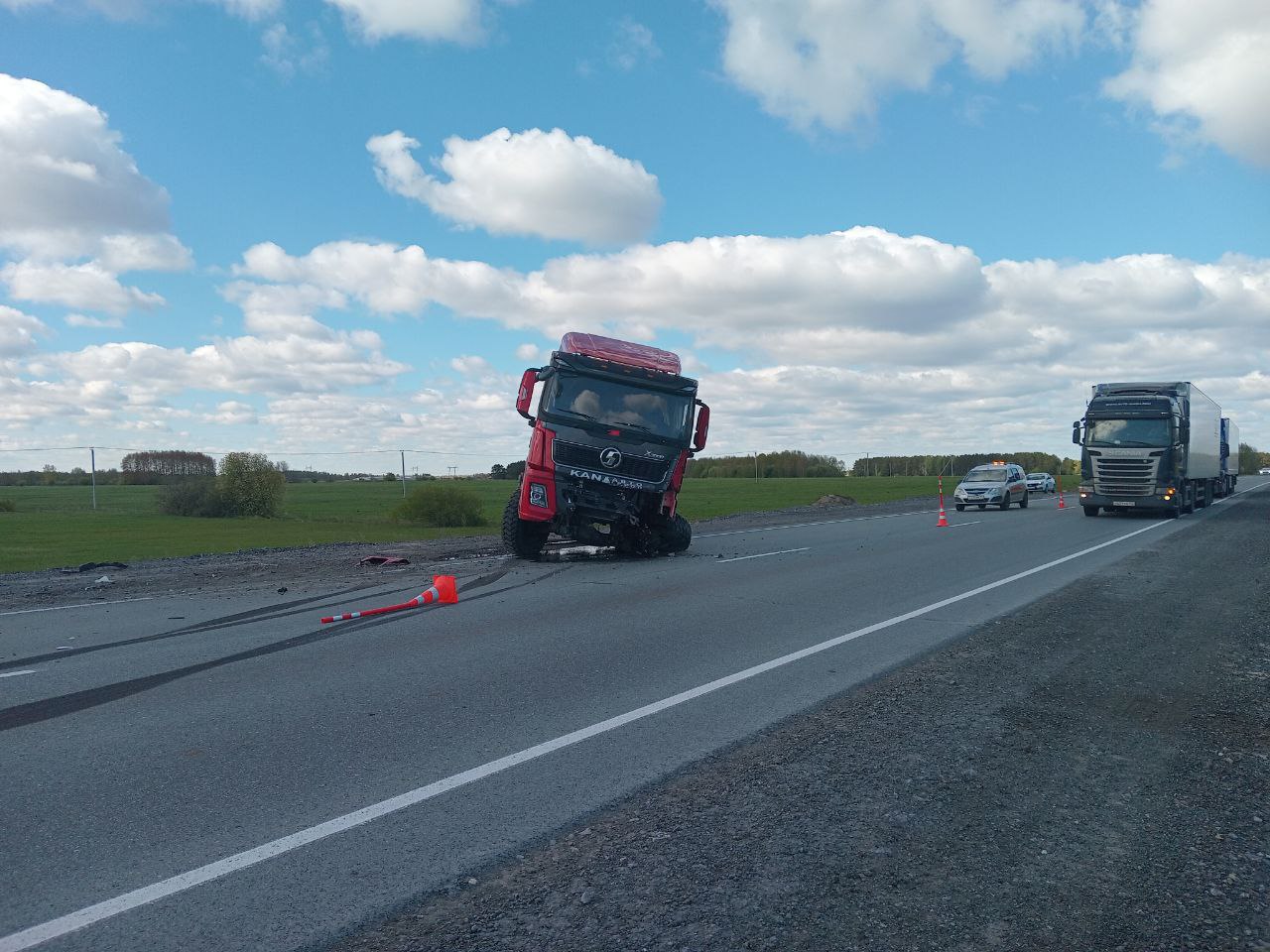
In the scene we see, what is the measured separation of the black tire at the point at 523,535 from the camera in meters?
16.2

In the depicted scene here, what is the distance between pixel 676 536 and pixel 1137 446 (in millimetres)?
17909

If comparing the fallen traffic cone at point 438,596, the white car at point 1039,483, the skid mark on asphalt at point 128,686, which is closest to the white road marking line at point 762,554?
the fallen traffic cone at point 438,596

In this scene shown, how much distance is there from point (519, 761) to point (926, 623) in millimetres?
5940

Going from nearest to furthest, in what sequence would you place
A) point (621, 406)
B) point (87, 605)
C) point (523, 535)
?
point (87, 605)
point (621, 406)
point (523, 535)

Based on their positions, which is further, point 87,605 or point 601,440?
point 601,440

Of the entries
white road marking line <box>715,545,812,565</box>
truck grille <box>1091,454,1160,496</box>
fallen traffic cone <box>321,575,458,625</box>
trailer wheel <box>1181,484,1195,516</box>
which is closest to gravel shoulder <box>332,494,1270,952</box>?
fallen traffic cone <box>321,575,458,625</box>

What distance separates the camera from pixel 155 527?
30406 mm

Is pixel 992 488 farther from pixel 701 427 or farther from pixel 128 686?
pixel 128 686

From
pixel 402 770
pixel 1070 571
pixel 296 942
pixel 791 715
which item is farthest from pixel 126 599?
pixel 1070 571

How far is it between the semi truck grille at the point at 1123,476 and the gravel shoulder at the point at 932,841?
23.4 m

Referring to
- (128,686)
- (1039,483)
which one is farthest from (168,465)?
(1039,483)

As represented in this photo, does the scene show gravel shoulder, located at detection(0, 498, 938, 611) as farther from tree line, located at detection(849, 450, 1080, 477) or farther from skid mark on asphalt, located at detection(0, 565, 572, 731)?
tree line, located at detection(849, 450, 1080, 477)

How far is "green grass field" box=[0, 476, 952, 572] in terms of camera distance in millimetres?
21656

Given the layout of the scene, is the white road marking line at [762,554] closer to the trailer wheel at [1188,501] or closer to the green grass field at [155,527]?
the green grass field at [155,527]
